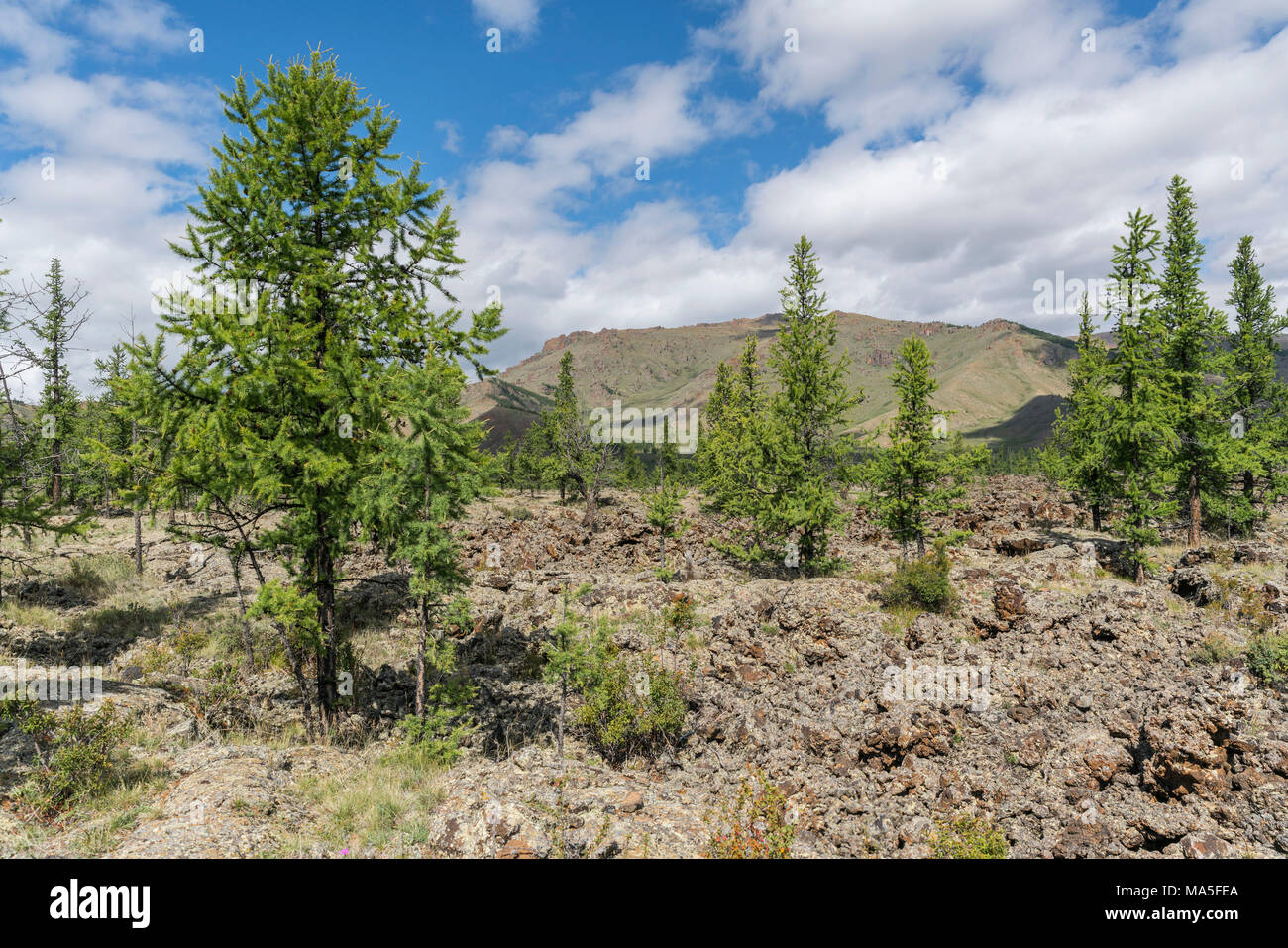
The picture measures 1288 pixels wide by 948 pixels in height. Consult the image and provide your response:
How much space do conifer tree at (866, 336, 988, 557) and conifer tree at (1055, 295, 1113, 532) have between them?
17.0 ft

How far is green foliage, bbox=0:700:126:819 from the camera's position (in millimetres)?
6938

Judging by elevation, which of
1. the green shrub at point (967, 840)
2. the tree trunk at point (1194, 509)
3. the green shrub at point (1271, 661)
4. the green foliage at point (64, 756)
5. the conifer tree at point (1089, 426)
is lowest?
the green shrub at point (967, 840)

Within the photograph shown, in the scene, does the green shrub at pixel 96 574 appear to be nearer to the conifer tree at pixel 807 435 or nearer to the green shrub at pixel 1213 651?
the conifer tree at pixel 807 435

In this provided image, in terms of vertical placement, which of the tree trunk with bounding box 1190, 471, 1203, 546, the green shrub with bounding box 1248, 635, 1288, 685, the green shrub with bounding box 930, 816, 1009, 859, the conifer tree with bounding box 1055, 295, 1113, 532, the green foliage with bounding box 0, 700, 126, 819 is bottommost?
the green shrub with bounding box 930, 816, 1009, 859

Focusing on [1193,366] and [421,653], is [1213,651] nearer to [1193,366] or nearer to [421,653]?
[421,653]

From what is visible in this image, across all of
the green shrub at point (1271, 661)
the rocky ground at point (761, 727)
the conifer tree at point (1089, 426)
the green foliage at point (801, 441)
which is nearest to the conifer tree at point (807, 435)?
the green foliage at point (801, 441)

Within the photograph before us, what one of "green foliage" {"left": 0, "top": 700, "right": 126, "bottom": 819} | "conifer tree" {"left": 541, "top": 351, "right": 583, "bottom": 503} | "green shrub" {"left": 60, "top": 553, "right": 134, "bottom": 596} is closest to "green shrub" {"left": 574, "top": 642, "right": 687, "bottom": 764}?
"green foliage" {"left": 0, "top": 700, "right": 126, "bottom": 819}

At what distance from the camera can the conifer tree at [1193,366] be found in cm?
2288

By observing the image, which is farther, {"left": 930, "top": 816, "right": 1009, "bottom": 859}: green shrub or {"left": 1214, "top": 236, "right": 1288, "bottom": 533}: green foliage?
{"left": 1214, "top": 236, "right": 1288, "bottom": 533}: green foliage

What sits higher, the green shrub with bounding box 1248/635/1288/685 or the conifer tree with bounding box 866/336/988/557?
the conifer tree with bounding box 866/336/988/557

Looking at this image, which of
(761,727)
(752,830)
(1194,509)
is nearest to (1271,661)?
(761,727)

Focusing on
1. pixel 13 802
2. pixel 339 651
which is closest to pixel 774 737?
pixel 339 651

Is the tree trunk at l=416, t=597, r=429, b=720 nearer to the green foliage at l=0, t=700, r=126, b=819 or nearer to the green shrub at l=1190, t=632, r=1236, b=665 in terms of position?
the green foliage at l=0, t=700, r=126, b=819

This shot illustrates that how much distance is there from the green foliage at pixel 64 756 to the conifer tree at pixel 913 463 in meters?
21.7
